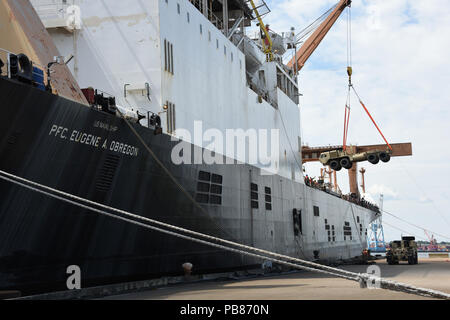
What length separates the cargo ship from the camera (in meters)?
9.75

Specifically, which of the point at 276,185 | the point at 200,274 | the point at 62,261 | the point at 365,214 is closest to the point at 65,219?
the point at 62,261

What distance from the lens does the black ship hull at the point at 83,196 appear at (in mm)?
9477

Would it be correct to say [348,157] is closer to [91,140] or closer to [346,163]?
[346,163]

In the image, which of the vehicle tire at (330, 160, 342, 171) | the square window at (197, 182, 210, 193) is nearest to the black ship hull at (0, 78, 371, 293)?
the square window at (197, 182, 210, 193)

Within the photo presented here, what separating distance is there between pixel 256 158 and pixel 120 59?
8.26m

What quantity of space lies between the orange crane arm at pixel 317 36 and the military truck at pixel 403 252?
13013 mm

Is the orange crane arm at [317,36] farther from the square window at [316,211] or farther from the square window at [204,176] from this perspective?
the square window at [204,176]

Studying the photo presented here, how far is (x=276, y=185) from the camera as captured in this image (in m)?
22.3

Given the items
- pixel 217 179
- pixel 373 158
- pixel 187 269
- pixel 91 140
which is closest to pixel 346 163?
pixel 373 158

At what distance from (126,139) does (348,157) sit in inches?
698

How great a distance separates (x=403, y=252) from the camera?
2545 centimetres

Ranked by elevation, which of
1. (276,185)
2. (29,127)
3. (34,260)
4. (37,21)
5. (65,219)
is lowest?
(34,260)
